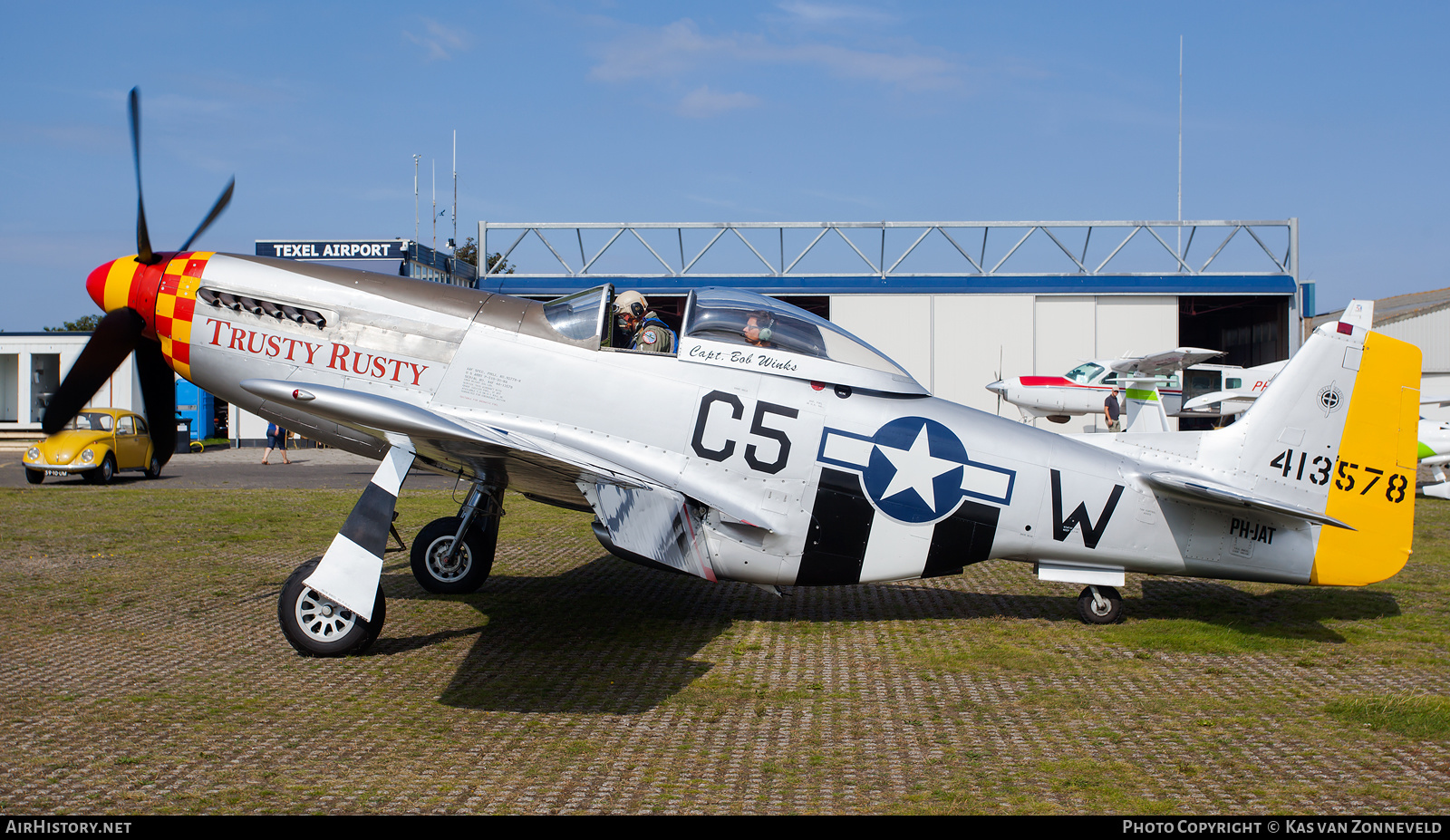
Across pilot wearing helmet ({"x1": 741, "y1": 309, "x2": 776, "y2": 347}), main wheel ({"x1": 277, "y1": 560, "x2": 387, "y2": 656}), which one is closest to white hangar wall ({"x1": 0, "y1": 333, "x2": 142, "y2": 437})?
main wheel ({"x1": 277, "y1": 560, "x2": 387, "y2": 656})

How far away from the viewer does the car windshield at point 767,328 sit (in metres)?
6.54

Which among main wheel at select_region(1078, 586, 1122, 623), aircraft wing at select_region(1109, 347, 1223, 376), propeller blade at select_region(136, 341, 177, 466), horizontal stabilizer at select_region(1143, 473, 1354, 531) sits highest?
aircraft wing at select_region(1109, 347, 1223, 376)

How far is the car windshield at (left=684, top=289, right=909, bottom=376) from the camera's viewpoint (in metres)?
6.54

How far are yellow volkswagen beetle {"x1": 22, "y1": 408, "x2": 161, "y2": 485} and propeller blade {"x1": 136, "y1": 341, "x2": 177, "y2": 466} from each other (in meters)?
12.3

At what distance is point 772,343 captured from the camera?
258 inches

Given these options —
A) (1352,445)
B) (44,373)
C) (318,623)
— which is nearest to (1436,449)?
(1352,445)

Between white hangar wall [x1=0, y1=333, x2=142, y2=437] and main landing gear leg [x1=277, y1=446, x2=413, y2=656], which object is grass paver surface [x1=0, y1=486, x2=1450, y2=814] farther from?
white hangar wall [x1=0, y1=333, x2=142, y2=437]

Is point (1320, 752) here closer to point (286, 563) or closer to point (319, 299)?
point (319, 299)

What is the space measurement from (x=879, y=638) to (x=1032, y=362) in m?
22.4

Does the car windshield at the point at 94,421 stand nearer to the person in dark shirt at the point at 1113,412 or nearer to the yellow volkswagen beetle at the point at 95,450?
the yellow volkswagen beetle at the point at 95,450

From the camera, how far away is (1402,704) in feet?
17.1

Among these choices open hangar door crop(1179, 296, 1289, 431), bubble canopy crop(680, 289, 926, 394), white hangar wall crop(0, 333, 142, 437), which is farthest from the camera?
white hangar wall crop(0, 333, 142, 437)
